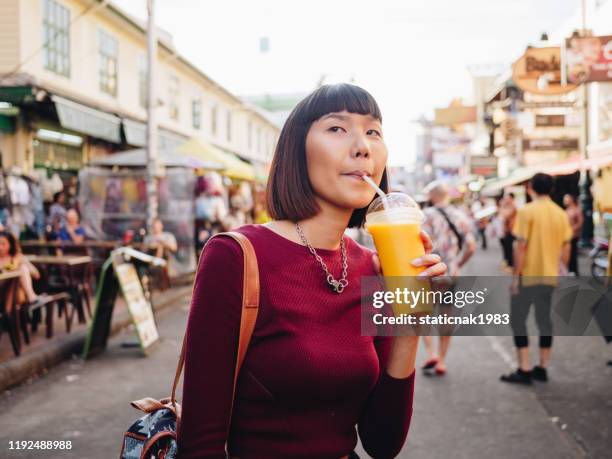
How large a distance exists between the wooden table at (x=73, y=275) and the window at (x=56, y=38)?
7636mm

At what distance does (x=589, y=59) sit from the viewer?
1071cm

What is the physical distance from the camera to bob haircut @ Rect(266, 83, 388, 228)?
1.63m

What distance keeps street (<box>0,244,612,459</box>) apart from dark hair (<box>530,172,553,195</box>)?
1.88 meters

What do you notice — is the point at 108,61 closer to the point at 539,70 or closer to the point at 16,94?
the point at 16,94

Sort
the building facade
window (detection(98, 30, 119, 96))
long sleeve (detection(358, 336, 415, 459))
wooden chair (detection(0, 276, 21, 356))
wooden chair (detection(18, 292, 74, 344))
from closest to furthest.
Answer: long sleeve (detection(358, 336, 415, 459)) < wooden chair (detection(0, 276, 21, 356)) < wooden chair (detection(18, 292, 74, 344)) < the building facade < window (detection(98, 30, 119, 96))

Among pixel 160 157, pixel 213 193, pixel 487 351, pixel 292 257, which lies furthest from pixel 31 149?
pixel 292 257

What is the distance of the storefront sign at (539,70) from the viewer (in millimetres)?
13305

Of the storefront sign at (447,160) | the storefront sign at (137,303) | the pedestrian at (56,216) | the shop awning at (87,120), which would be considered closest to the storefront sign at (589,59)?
the storefront sign at (137,303)

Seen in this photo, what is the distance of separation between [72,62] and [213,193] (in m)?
5.50

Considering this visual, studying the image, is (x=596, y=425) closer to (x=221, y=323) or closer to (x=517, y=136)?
(x=221, y=323)

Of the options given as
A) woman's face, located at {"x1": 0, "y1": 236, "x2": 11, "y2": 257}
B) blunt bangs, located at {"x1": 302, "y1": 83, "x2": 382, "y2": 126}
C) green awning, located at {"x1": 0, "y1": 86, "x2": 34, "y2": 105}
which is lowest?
woman's face, located at {"x1": 0, "y1": 236, "x2": 11, "y2": 257}

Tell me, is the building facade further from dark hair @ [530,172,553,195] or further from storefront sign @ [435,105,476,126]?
storefront sign @ [435,105,476,126]

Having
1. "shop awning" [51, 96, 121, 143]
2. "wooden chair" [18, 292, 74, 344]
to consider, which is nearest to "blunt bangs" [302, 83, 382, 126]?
"wooden chair" [18, 292, 74, 344]

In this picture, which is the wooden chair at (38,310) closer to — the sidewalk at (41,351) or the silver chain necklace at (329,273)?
the sidewalk at (41,351)
